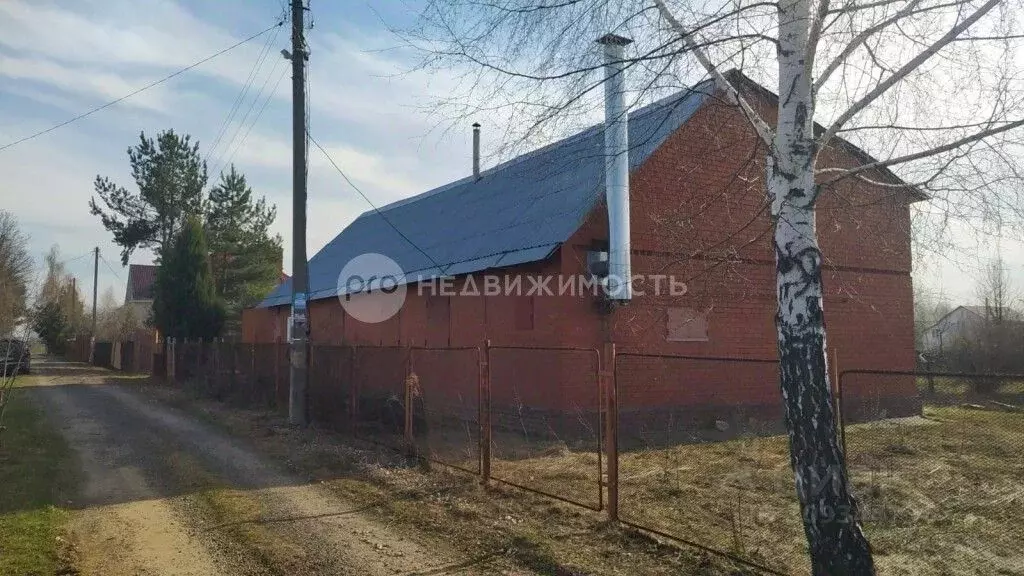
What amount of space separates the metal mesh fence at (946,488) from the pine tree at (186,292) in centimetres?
2348

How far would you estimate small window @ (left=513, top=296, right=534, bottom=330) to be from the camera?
13.2 m

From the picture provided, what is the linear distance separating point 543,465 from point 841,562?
544 centimetres

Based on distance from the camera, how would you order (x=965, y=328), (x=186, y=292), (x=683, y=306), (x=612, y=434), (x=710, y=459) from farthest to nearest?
(x=186, y=292)
(x=965, y=328)
(x=683, y=306)
(x=710, y=459)
(x=612, y=434)

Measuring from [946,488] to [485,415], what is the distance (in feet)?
17.0

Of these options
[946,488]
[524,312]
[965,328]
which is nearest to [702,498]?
[946,488]

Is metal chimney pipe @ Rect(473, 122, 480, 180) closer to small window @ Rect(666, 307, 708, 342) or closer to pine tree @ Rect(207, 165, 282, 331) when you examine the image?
small window @ Rect(666, 307, 708, 342)

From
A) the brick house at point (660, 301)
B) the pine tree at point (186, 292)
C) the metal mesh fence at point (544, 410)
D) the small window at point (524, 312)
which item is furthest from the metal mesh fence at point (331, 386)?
the pine tree at point (186, 292)

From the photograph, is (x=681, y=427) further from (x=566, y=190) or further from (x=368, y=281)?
(x=368, y=281)

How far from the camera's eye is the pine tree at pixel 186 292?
91.5 ft

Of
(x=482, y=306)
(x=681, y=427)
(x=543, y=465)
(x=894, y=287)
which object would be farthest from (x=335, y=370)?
(x=894, y=287)

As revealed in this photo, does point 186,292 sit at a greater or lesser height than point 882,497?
greater

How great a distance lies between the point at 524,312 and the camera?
13328mm

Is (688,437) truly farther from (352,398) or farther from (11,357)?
(11,357)

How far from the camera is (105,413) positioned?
1611cm
